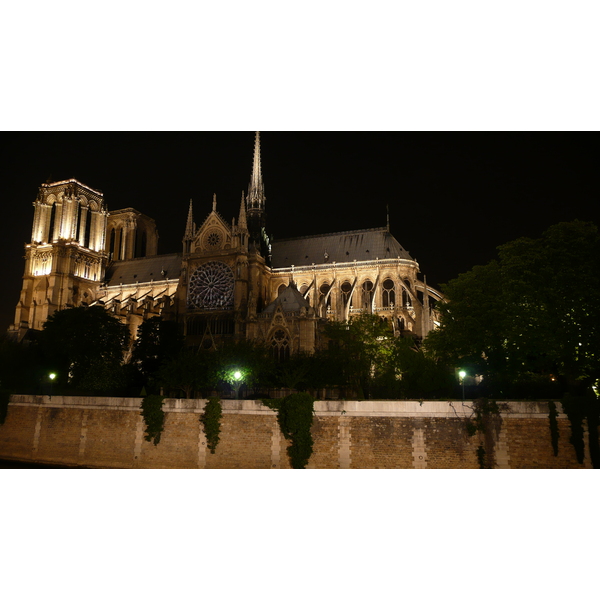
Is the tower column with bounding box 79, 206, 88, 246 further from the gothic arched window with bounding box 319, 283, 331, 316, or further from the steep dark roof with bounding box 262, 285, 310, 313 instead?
the steep dark roof with bounding box 262, 285, 310, 313

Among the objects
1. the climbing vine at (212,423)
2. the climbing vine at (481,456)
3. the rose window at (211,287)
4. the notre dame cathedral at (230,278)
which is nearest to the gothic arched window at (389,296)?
the notre dame cathedral at (230,278)

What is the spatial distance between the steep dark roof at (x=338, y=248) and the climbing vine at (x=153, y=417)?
32543 mm

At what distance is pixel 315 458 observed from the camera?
20719 millimetres

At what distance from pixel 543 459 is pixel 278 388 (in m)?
13.8

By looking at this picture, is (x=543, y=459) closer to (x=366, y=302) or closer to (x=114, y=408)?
(x=114, y=408)

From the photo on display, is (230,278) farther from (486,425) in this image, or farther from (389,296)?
(486,425)

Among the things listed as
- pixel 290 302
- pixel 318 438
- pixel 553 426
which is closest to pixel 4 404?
pixel 318 438

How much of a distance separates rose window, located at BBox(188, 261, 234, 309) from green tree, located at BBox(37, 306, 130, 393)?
11840 mm

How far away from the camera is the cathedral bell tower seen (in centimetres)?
5847

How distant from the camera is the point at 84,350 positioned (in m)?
33.6

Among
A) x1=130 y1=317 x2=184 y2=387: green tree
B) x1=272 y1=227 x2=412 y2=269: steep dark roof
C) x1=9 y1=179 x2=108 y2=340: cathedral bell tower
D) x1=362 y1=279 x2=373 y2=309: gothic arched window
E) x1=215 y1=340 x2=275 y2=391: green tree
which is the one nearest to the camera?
x1=215 y1=340 x2=275 y2=391: green tree

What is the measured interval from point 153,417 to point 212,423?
280cm

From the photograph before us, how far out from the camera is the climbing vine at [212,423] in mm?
21875

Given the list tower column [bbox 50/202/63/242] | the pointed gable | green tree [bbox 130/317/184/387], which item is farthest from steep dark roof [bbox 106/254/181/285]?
green tree [bbox 130/317/184/387]
